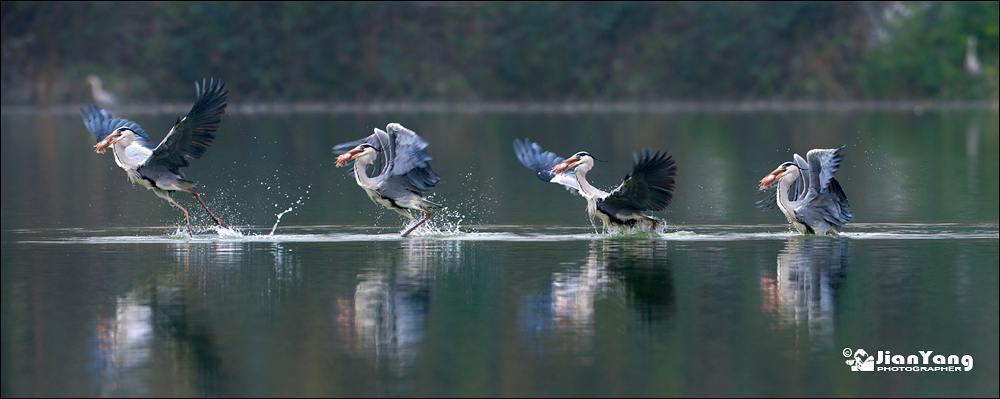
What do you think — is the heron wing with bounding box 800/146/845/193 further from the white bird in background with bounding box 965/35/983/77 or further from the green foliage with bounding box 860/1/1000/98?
the green foliage with bounding box 860/1/1000/98

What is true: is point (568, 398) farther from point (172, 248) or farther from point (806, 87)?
point (806, 87)

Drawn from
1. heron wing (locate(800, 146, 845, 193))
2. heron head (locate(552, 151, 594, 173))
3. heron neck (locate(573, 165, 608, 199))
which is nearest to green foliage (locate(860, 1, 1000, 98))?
heron wing (locate(800, 146, 845, 193))

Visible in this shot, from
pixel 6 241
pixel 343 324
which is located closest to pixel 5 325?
pixel 343 324

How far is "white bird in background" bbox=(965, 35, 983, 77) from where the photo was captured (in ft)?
203

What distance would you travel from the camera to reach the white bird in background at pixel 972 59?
61875 millimetres

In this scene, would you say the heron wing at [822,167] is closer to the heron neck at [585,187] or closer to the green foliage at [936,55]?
the heron neck at [585,187]

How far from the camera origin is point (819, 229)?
1719cm

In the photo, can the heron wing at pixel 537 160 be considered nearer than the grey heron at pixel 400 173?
No

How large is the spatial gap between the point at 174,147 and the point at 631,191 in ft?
16.9

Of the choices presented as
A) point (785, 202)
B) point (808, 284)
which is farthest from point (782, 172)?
point (808, 284)

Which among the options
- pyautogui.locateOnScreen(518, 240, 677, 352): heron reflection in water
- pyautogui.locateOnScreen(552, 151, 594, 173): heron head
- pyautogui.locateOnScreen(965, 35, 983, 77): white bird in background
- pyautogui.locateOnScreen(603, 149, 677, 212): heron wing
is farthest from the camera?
pyautogui.locateOnScreen(965, 35, 983, 77): white bird in background

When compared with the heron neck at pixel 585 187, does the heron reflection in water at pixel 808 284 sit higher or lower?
lower

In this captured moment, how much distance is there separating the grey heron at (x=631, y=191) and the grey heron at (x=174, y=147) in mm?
4016

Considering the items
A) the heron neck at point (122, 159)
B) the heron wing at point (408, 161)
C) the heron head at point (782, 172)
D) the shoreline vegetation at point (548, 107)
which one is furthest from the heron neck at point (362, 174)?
the shoreline vegetation at point (548, 107)
